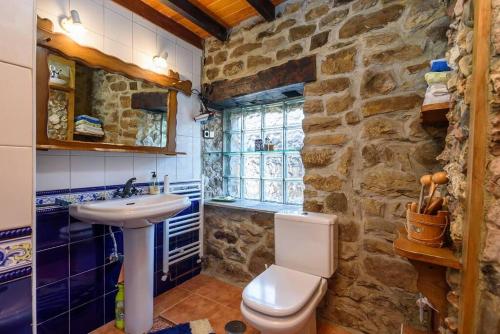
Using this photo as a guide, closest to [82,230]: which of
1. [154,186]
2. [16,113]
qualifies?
[154,186]

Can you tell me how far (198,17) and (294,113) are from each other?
117cm

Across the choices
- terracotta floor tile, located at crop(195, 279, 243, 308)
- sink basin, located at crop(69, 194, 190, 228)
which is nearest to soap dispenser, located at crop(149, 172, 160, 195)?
sink basin, located at crop(69, 194, 190, 228)

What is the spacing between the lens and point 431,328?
1271 millimetres

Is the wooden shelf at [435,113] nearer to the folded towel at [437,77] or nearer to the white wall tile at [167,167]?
the folded towel at [437,77]

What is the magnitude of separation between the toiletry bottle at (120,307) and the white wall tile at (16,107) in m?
1.33

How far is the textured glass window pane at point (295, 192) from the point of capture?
223 cm

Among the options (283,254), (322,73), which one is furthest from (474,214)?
(322,73)

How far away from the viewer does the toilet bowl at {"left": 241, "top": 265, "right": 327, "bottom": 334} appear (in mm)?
1187

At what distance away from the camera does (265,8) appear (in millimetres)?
1896

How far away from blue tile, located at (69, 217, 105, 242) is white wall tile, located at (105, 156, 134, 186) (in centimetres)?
30

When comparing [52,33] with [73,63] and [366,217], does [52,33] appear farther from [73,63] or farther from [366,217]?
[366,217]

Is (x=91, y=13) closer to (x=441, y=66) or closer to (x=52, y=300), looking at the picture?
(x=52, y=300)

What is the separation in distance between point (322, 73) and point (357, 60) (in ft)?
0.81

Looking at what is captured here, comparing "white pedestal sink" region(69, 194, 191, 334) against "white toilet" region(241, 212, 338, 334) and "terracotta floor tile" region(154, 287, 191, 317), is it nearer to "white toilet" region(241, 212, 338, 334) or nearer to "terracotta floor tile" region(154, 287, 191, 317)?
"terracotta floor tile" region(154, 287, 191, 317)
